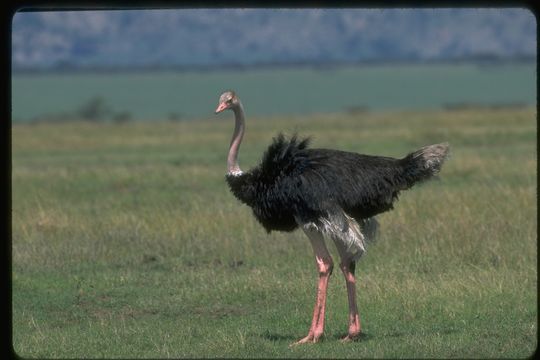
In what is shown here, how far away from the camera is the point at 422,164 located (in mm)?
9164

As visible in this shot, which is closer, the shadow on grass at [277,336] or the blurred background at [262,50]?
the shadow on grass at [277,336]

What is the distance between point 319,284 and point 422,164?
1127 mm

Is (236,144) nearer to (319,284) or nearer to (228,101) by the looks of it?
Result: (228,101)

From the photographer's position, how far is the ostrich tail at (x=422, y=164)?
915cm

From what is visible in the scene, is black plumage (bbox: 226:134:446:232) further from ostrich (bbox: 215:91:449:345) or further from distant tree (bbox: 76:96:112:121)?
distant tree (bbox: 76:96:112:121)

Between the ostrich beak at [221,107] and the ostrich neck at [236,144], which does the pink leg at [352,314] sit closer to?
the ostrich neck at [236,144]

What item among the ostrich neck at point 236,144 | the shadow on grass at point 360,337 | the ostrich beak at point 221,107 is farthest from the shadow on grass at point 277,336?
the ostrich beak at point 221,107

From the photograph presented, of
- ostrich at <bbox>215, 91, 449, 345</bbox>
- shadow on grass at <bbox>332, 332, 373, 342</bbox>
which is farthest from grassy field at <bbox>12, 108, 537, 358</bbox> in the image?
ostrich at <bbox>215, 91, 449, 345</bbox>

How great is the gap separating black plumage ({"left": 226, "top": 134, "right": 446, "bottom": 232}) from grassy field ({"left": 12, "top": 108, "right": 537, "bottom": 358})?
0.89 meters

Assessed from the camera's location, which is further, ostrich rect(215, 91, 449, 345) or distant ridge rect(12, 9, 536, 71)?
distant ridge rect(12, 9, 536, 71)

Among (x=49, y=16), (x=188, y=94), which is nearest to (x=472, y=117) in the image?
(x=188, y=94)

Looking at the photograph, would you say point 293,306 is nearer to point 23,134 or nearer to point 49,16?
point 23,134

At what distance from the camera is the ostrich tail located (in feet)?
30.0

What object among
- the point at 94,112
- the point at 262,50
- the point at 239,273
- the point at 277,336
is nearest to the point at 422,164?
the point at 277,336
